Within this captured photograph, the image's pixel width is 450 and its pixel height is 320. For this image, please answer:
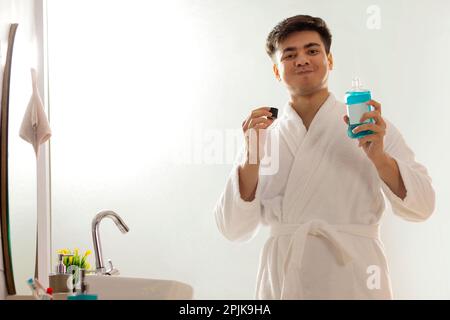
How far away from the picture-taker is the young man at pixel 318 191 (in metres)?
1.22

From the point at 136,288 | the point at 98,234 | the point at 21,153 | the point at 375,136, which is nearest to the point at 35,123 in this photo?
the point at 21,153

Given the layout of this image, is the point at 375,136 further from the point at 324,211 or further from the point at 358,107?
the point at 324,211

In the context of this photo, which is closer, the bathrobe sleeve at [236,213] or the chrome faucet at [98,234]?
the bathrobe sleeve at [236,213]

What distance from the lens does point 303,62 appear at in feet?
4.39

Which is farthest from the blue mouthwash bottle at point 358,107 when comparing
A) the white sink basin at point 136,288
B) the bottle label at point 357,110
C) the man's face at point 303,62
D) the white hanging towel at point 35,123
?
the white hanging towel at point 35,123

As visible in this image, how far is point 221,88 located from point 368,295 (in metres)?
0.65

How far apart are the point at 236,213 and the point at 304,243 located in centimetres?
16

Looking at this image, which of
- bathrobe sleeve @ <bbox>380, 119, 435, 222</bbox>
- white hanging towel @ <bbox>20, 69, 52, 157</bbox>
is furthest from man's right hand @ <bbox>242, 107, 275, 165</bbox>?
white hanging towel @ <bbox>20, 69, 52, 157</bbox>

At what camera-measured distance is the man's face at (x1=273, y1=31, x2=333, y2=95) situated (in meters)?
1.34

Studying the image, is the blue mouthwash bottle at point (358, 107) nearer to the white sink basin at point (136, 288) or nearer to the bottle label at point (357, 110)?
the bottle label at point (357, 110)

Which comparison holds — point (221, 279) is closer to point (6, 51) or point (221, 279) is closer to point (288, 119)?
point (288, 119)

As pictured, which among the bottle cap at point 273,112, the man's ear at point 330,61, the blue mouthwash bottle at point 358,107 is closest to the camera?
the blue mouthwash bottle at point 358,107

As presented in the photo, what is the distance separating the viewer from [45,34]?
68.4 inches
